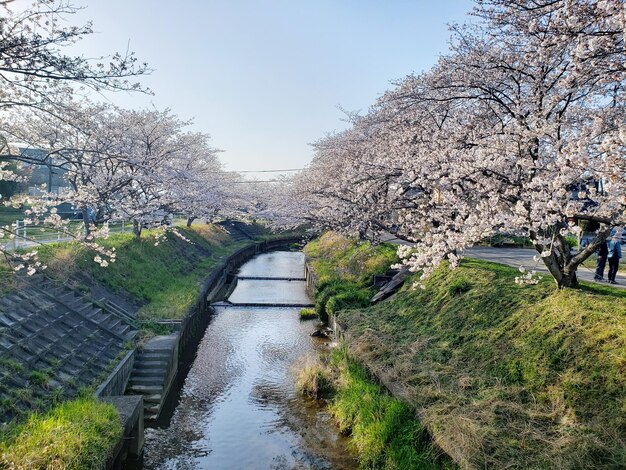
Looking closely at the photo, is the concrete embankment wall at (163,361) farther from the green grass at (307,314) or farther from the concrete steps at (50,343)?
the green grass at (307,314)

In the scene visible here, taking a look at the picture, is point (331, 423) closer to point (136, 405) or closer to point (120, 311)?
point (136, 405)

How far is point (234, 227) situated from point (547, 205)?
164 feet

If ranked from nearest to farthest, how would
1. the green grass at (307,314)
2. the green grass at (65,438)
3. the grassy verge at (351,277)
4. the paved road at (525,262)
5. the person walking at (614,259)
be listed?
the green grass at (65,438), the person walking at (614,259), the paved road at (525,262), the grassy verge at (351,277), the green grass at (307,314)

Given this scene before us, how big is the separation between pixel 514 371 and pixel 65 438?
25.3 feet

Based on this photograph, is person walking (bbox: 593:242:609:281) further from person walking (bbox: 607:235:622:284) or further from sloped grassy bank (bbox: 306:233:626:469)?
sloped grassy bank (bbox: 306:233:626:469)

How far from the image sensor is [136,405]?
32.9 ft

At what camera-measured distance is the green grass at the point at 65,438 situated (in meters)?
6.88

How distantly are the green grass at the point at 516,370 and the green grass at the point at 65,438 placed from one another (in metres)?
5.47

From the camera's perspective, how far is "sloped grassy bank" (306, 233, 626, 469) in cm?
666

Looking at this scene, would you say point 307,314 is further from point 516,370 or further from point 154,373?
point 516,370

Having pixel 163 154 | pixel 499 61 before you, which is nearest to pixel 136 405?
pixel 499 61

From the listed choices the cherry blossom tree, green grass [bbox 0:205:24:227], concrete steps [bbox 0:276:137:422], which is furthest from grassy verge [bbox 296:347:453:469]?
green grass [bbox 0:205:24:227]

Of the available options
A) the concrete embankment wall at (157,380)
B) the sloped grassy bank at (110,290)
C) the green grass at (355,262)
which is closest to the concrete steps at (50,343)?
the concrete embankment wall at (157,380)

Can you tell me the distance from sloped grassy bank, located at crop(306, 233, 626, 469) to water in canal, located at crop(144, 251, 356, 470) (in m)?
2.12
